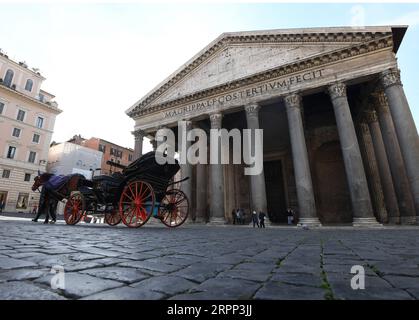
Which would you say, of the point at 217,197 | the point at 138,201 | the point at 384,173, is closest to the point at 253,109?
the point at 217,197

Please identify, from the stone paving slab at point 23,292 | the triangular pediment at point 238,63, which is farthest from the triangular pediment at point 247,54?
the stone paving slab at point 23,292

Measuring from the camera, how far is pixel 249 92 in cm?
1404

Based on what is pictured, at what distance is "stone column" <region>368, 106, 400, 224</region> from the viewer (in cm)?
1312

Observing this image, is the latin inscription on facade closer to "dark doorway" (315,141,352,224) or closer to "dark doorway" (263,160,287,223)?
→ "dark doorway" (315,141,352,224)

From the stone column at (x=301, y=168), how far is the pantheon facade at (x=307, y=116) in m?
0.05

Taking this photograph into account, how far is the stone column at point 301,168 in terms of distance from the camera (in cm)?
1098

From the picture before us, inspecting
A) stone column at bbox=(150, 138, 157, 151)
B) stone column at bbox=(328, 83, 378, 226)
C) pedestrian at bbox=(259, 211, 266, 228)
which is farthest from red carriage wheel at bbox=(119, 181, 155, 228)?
stone column at bbox=(150, 138, 157, 151)

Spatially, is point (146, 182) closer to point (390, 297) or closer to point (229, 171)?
point (390, 297)

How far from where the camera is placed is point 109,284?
140cm

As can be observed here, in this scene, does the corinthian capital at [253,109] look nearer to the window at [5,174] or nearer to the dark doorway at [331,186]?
the dark doorway at [331,186]

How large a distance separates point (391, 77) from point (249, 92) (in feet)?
22.4

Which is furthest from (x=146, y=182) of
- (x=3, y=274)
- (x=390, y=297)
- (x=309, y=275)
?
(x=390, y=297)

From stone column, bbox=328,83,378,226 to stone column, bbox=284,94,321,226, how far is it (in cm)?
165

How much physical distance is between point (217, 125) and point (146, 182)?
8.38 metres
